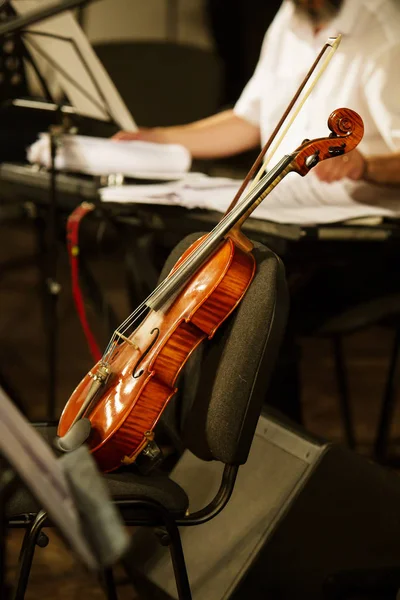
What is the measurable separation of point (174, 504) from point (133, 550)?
435 mm

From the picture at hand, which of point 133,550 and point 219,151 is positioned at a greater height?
point 219,151

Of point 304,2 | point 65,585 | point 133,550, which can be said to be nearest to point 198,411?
point 133,550

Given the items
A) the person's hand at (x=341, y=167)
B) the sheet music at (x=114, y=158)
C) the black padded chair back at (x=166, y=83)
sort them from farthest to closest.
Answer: the black padded chair back at (x=166, y=83) < the sheet music at (x=114, y=158) < the person's hand at (x=341, y=167)

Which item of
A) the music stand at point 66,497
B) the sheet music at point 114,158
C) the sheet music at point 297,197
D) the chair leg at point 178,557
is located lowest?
the chair leg at point 178,557

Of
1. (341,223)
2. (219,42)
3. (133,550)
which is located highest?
(219,42)

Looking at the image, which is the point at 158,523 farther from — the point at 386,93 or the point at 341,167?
the point at 386,93

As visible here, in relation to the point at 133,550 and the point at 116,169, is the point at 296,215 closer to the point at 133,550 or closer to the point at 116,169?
the point at 116,169

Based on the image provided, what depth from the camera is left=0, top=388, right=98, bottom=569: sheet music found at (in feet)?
2.41

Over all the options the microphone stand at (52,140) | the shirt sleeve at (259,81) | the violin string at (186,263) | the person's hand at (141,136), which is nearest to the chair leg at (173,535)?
the violin string at (186,263)

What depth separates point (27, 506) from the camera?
1.24 m

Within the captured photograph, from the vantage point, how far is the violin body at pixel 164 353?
1.20 meters

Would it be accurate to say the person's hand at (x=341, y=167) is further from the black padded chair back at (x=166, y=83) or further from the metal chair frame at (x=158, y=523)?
the black padded chair back at (x=166, y=83)

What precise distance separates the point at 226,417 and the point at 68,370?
6.35ft

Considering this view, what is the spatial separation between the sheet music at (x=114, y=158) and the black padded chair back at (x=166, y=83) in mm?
1088
